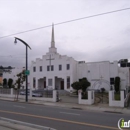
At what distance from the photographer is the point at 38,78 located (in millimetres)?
52125

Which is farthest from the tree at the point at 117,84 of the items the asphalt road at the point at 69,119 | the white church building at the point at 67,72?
the asphalt road at the point at 69,119

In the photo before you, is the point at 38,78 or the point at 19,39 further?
the point at 38,78

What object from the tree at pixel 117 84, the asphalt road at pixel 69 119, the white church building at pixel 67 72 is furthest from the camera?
the white church building at pixel 67 72

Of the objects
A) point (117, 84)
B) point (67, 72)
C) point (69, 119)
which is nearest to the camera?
point (69, 119)

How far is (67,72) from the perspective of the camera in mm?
47844

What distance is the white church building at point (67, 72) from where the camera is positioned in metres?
44.2

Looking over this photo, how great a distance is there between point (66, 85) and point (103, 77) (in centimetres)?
933

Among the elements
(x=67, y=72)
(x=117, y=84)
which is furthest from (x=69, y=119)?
(x=67, y=72)

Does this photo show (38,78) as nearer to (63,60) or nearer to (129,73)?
(63,60)

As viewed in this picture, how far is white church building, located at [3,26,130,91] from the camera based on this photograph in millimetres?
44222

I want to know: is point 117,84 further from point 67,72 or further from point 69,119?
point 69,119

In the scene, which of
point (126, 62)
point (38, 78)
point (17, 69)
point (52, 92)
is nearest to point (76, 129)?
point (52, 92)

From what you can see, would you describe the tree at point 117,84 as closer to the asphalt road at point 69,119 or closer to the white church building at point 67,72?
the white church building at point 67,72

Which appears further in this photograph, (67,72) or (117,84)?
(67,72)
